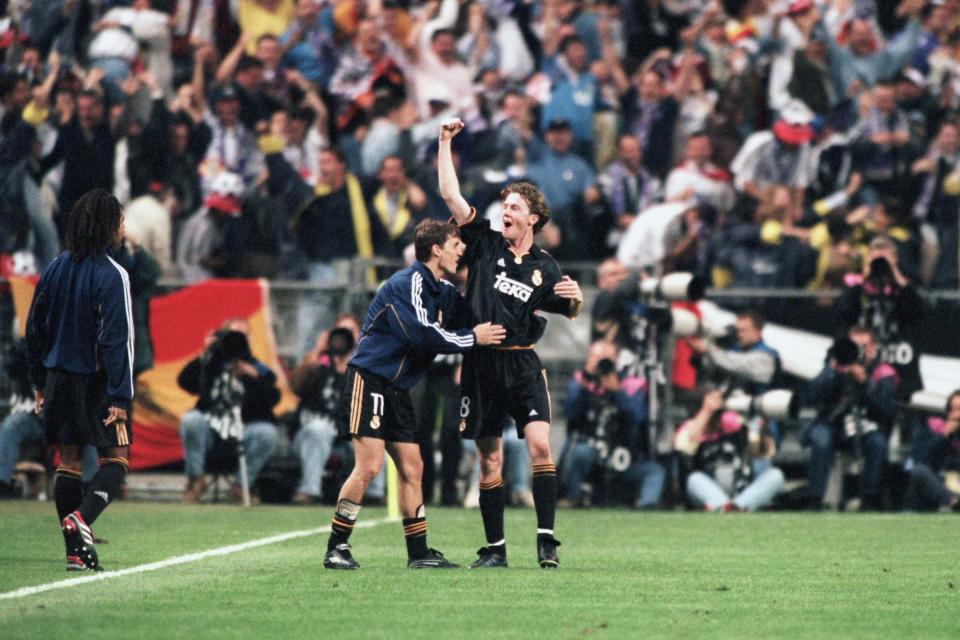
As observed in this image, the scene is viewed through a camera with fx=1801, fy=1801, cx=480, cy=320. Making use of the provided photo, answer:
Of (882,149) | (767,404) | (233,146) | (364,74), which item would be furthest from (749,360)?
(233,146)

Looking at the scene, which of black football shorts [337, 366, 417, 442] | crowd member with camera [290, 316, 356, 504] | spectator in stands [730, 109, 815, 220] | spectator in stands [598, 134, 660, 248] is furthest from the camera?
spectator in stands [730, 109, 815, 220]

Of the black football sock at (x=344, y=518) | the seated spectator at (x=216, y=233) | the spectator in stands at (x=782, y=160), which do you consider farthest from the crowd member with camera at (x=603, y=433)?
the black football sock at (x=344, y=518)

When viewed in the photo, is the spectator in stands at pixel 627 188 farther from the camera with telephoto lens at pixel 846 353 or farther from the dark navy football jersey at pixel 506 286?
the dark navy football jersey at pixel 506 286

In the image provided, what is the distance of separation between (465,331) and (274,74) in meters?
11.4

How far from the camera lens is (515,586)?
9.18m

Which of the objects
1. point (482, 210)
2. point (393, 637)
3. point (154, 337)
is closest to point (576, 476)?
point (482, 210)

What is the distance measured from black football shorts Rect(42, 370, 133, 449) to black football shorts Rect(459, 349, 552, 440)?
76.0 inches

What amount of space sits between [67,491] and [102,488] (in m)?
0.28

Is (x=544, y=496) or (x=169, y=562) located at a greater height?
(x=544, y=496)

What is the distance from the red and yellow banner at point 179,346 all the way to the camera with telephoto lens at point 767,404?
426 cm

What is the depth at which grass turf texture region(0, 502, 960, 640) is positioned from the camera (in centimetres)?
759

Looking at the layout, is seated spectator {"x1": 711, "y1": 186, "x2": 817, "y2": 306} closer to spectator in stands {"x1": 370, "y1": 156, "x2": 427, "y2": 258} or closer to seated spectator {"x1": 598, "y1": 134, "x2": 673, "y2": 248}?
seated spectator {"x1": 598, "y1": 134, "x2": 673, "y2": 248}

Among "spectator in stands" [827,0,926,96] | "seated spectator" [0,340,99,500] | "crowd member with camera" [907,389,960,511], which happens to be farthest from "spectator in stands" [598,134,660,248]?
"seated spectator" [0,340,99,500]

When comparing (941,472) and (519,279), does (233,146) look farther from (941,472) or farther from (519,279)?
(519,279)
